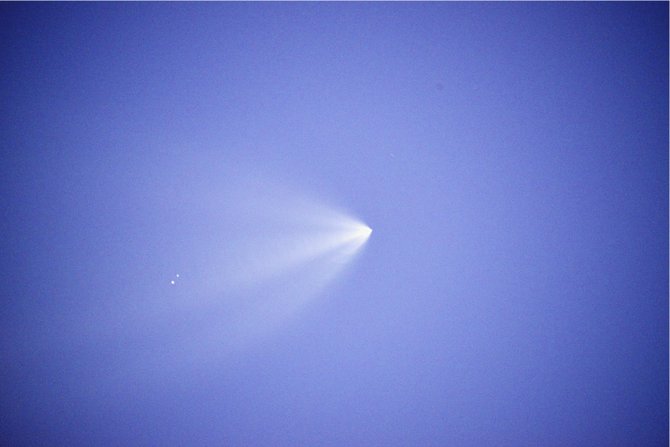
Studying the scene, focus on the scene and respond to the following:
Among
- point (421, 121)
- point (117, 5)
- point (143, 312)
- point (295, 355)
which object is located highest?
point (117, 5)

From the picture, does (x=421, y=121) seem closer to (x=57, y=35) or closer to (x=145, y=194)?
(x=145, y=194)

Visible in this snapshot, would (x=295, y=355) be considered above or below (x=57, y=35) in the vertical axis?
below

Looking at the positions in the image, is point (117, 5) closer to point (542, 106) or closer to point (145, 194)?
point (145, 194)

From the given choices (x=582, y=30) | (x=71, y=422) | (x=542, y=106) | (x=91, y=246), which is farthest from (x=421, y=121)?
(x=71, y=422)

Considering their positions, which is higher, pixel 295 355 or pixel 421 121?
pixel 421 121

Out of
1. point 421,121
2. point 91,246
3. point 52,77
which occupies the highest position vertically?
point 52,77

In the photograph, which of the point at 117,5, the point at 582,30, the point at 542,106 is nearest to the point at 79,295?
the point at 117,5
